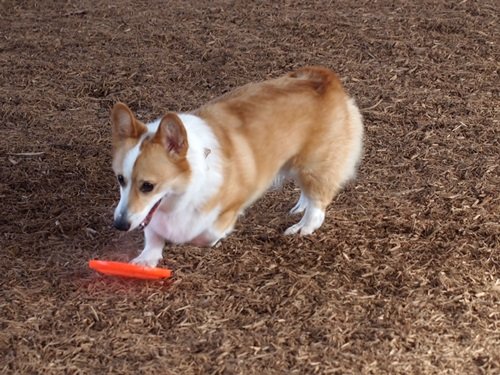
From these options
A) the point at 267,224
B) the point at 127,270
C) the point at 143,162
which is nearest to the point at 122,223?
the point at 143,162

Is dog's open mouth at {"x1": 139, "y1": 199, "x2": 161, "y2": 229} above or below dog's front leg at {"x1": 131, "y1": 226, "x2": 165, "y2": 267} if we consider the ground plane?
above

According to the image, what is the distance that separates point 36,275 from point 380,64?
4.14 metres

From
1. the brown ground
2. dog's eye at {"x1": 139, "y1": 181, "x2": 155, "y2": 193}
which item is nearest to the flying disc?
the brown ground

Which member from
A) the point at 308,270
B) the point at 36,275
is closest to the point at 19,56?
the point at 36,275

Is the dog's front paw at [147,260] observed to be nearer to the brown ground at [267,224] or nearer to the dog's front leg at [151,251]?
the dog's front leg at [151,251]

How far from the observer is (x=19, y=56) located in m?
7.43

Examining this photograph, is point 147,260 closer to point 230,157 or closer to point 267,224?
point 230,157

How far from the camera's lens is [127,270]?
402 cm

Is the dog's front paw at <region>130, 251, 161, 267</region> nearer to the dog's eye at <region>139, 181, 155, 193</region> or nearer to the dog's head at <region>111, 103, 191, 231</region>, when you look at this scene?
the dog's head at <region>111, 103, 191, 231</region>

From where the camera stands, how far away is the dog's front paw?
4188 mm

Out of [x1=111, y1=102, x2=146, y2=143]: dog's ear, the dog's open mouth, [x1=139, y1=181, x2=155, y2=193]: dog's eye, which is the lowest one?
the dog's open mouth

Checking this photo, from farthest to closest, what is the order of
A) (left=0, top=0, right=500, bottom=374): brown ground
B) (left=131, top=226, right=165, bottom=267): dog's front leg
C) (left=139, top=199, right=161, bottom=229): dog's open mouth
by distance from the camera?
(left=131, top=226, right=165, bottom=267): dog's front leg
(left=139, top=199, right=161, bottom=229): dog's open mouth
(left=0, top=0, right=500, bottom=374): brown ground

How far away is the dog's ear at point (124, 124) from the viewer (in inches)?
145

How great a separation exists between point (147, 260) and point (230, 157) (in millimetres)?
736
